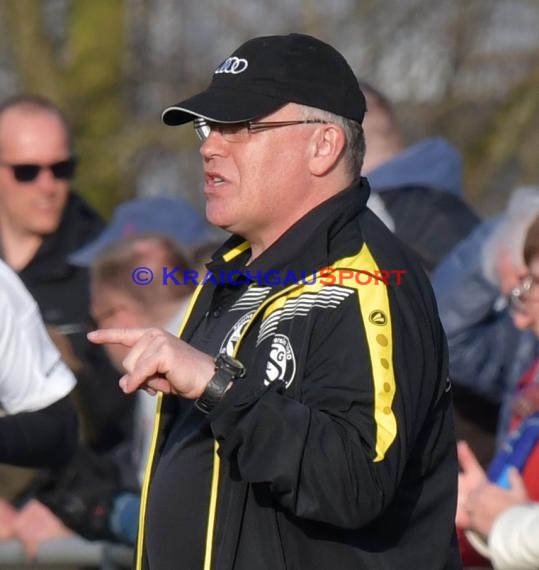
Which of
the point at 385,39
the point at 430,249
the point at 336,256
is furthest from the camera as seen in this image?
the point at 385,39

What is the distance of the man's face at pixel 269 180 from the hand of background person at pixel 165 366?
40 cm

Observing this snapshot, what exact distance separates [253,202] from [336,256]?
0.22m

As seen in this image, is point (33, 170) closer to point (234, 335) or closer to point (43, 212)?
point (43, 212)

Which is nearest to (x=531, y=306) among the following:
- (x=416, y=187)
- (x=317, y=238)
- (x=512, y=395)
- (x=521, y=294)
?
(x=521, y=294)

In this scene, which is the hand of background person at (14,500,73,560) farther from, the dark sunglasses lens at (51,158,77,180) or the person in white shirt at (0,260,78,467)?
the dark sunglasses lens at (51,158,77,180)

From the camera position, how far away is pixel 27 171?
5.56m

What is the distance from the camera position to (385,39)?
9.10 meters

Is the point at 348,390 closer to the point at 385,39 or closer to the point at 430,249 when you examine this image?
the point at 430,249

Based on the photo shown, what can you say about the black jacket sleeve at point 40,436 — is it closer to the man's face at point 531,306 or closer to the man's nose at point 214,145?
the man's nose at point 214,145

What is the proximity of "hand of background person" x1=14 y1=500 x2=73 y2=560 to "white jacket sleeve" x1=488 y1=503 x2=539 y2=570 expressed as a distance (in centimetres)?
154

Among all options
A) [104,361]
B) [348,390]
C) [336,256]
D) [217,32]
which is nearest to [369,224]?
[336,256]

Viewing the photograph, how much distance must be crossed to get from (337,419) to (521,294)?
1.76 meters

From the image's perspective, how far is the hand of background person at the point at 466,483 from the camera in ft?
12.8

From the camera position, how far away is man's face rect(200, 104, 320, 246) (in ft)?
9.46
